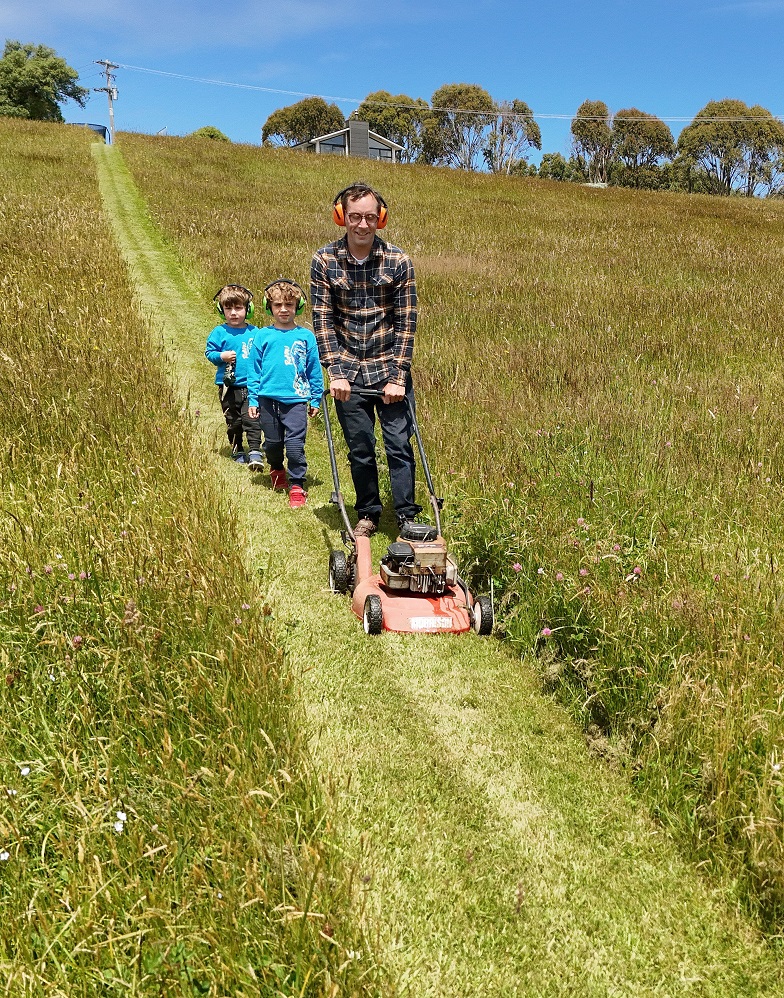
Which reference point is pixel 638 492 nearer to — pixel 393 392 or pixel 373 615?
pixel 393 392

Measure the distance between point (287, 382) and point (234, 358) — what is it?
1.14 m

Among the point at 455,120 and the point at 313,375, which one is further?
the point at 455,120

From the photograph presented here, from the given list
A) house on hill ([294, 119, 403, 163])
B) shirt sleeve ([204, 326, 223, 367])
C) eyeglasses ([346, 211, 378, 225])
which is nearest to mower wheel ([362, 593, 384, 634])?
eyeglasses ([346, 211, 378, 225])

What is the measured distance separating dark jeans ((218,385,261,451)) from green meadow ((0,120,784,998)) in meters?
0.30

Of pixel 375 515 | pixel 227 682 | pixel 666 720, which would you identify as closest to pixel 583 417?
pixel 375 515

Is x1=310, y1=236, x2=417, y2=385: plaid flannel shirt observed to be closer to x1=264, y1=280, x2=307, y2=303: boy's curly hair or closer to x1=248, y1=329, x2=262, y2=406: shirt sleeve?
x1=264, y1=280, x2=307, y2=303: boy's curly hair

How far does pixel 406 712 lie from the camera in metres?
3.68

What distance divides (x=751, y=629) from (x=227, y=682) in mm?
2418

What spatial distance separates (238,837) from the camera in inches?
92.8

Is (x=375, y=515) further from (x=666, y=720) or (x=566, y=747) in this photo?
(x=666, y=720)

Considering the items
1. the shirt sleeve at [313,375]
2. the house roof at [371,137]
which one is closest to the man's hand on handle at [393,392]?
the shirt sleeve at [313,375]

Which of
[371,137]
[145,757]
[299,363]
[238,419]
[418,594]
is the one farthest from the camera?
[371,137]

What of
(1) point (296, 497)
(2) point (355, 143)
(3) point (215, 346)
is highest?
(2) point (355, 143)

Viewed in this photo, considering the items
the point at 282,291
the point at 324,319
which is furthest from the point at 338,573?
the point at 282,291
